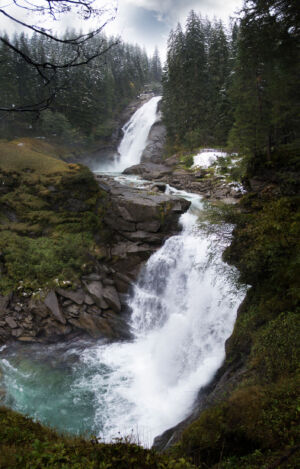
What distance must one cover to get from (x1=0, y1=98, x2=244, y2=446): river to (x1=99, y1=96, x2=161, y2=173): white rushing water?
68.4 ft

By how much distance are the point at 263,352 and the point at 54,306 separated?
30.7ft

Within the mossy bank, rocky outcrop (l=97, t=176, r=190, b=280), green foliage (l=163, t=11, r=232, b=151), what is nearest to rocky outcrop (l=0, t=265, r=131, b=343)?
rocky outcrop (l=97, t=176, r=190, b=280)

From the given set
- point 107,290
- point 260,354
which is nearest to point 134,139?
point 107,290

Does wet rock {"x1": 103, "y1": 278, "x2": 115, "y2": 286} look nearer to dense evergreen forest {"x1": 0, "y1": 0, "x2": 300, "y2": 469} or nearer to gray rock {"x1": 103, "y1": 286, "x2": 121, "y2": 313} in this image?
gray rock {"x1": 103, "y1": 286, "x2": 121, "y2": 313}

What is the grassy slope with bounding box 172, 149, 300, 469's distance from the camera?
10.3 feet

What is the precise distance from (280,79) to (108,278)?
11194mm

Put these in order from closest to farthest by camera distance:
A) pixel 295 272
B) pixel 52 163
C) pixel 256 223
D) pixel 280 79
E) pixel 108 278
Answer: pixel 295 272 < pixel 256 223 < pixel 280 79 < pixel 108 278 < pixel 52 163

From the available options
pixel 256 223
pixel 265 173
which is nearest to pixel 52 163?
pixel 265 173

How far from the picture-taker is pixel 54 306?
11.7 metres

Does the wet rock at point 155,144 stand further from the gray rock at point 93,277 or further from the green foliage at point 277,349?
the green foliage at point 277,349

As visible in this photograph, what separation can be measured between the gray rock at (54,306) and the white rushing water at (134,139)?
20999 mm

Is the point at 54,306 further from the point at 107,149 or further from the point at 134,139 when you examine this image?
the point at 134,139

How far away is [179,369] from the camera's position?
30.2ft

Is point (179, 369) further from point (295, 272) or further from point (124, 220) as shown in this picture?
point (124, 220)
